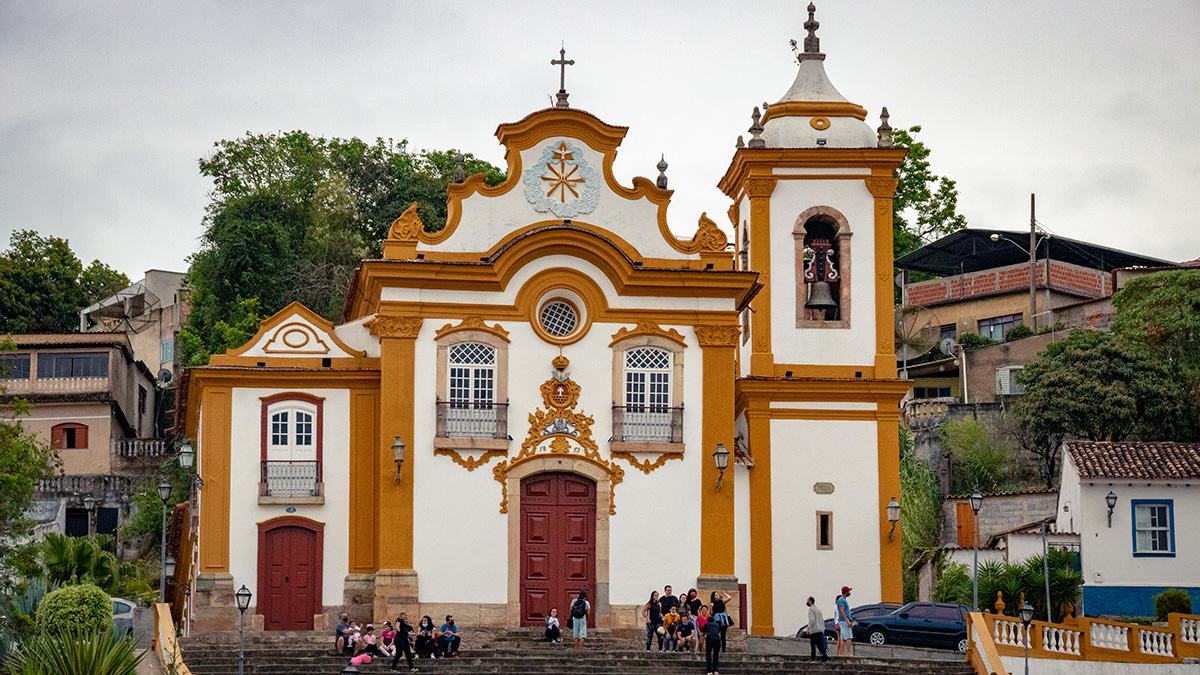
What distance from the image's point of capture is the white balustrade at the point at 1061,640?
108 feet

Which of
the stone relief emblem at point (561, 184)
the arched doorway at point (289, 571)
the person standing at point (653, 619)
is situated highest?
the stone relief emblem at point (561, 184)

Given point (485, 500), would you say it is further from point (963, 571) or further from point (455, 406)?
point (963, 571)

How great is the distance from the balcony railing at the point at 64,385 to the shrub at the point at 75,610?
23883mm

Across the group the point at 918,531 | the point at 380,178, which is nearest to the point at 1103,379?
the point at 918,531

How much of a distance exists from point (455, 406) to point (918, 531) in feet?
52.4

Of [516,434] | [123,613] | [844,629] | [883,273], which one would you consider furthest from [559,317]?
[123,613]

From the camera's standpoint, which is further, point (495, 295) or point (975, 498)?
point (495, 295)

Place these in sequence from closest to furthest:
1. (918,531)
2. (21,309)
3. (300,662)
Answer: (300,662) → (918,531) → (21,309)

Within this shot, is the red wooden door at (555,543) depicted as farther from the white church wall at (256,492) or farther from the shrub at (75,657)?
the shrub at (75,657)

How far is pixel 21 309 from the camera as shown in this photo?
61469 millimetres

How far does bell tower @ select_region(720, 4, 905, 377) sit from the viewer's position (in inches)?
1512

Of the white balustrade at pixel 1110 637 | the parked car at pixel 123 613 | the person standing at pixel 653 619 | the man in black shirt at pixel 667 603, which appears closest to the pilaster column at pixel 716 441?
the man in black shirt at pixel 667 603

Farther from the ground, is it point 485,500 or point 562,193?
point 562,193

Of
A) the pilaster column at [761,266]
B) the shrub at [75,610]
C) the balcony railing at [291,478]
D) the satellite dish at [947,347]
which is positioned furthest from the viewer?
the satellite dish at [947,347]
